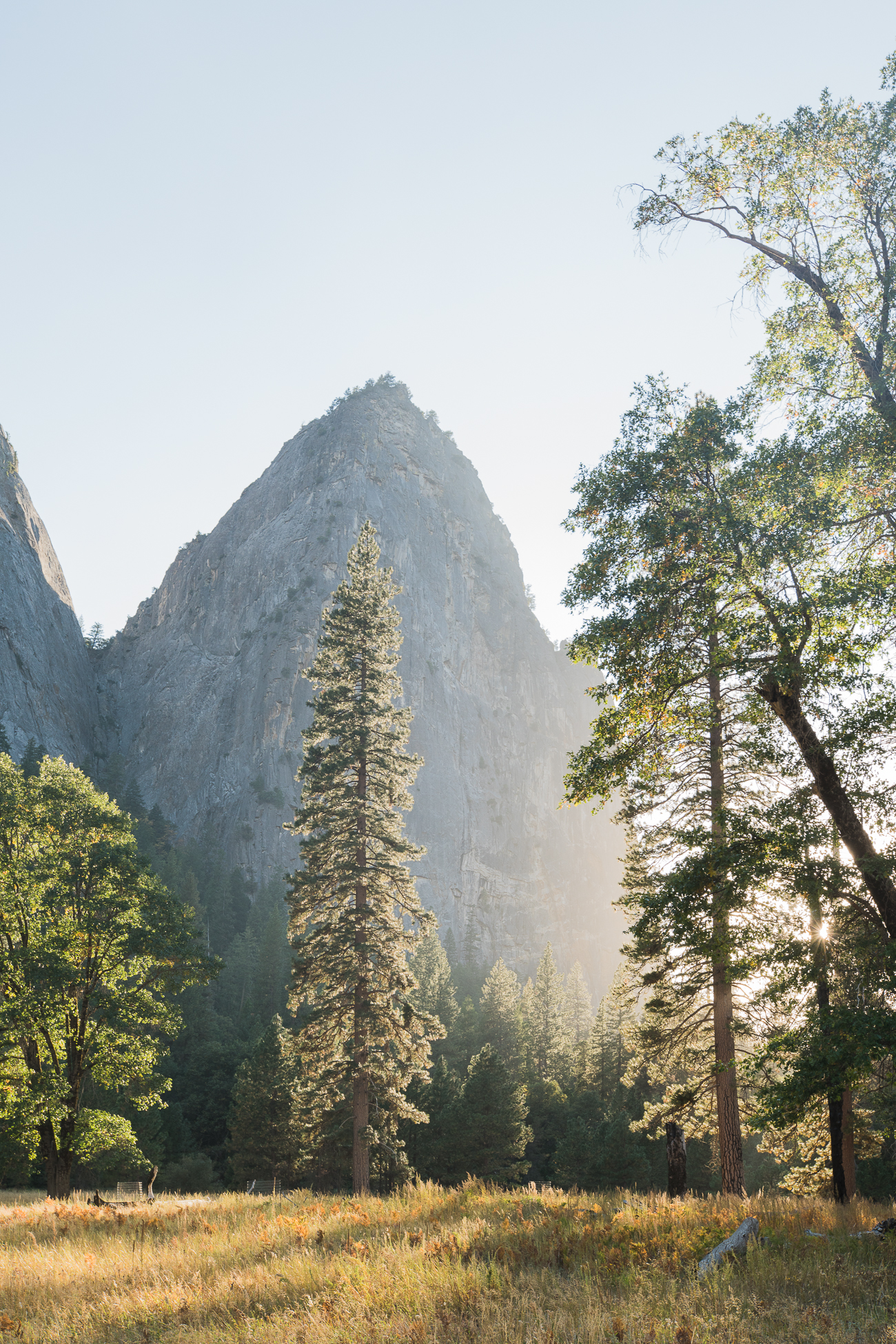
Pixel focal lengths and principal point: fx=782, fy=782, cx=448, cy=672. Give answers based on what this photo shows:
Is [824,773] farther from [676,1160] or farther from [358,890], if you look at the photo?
[358,890]

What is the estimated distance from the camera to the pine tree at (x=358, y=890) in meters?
19.4

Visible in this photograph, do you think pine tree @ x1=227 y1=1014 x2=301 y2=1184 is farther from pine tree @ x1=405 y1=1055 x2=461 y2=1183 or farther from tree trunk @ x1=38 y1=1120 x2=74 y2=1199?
tree trunk @ x1=38 y1=1120 x2=74 y2=1199

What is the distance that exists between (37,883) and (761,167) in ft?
66.2

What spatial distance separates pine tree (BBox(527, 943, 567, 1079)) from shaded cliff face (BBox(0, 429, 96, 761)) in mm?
52578

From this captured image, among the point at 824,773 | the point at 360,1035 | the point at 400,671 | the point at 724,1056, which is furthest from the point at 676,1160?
the point at 400,671

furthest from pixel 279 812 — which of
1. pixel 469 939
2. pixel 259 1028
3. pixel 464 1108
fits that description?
pixel 464 1108

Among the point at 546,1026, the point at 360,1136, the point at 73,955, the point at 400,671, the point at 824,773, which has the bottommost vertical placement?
the point at 360,1136

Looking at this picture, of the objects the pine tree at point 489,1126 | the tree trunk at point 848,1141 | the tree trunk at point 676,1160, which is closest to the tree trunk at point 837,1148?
the tree trunk at point 848,1141

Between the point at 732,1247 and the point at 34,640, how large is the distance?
98.6m

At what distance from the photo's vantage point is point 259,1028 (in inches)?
1923

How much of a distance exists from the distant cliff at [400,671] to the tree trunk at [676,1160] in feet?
298

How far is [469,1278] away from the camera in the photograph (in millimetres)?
5402

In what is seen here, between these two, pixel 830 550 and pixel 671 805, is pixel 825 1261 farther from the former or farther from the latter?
Answer: pixel 671 805

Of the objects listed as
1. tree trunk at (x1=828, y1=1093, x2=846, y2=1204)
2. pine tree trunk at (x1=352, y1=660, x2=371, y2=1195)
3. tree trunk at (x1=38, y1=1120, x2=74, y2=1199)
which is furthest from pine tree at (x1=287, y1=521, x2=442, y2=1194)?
tree trunk at (x1=828, y1=1093, x2=846, y2=1204)
